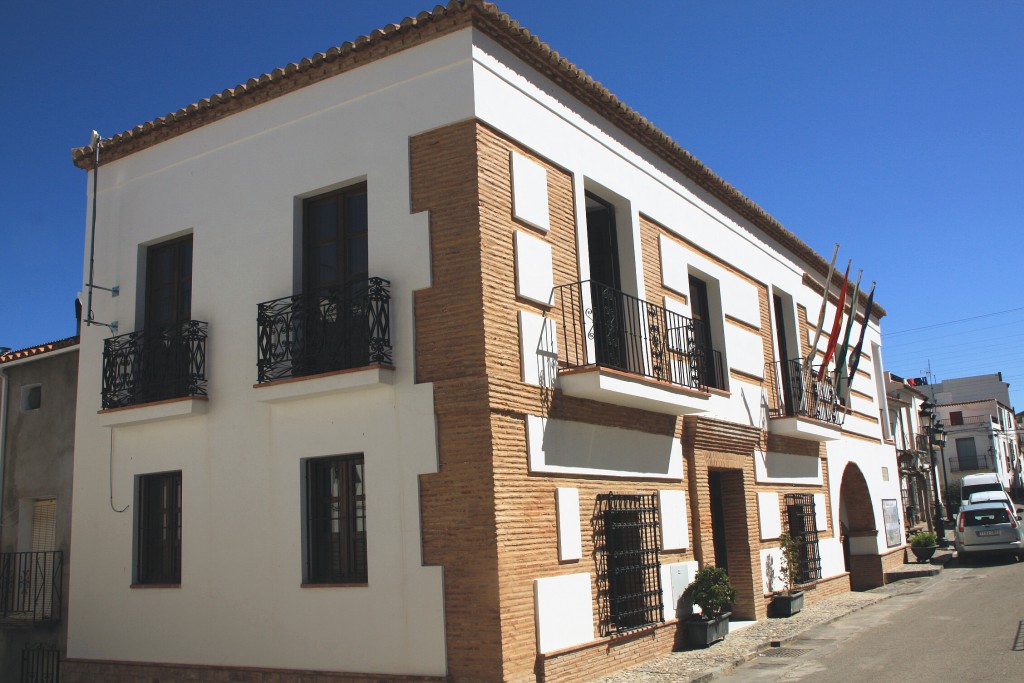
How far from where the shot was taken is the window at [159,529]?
10219mm

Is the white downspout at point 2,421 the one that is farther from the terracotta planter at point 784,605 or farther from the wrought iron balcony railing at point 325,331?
the terracotta planter at point 784,605

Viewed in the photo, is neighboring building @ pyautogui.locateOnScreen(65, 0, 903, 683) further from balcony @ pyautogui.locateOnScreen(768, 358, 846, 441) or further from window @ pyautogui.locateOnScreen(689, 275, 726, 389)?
balcony @ pyautogui.locateOnScreen(768, 358, 846, 441)

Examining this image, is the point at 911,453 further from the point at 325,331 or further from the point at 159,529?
the point at 159,529

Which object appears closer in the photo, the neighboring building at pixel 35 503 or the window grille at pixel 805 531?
the neighboring building at pixel 35 503

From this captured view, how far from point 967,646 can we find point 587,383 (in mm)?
5306

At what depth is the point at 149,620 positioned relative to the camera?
10.0 m

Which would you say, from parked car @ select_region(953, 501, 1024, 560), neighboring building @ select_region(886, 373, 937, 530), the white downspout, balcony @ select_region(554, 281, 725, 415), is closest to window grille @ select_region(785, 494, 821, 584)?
balcony @ select_region(554, 281, 725, 415)

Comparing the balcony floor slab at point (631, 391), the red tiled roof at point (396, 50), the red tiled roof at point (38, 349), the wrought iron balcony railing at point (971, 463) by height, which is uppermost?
the red tiled roof at point (396, 50)

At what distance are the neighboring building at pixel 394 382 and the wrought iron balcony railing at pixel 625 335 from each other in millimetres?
52

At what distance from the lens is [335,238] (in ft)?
31.9

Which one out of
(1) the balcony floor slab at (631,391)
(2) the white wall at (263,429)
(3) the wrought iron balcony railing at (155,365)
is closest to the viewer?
(2) the white wall at (263,429)

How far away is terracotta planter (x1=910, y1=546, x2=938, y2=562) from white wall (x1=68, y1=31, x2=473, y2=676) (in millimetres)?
16796

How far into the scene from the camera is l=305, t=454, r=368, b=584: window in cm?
885

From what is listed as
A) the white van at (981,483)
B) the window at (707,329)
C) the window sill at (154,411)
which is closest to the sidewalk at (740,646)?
the window at (707,329)
